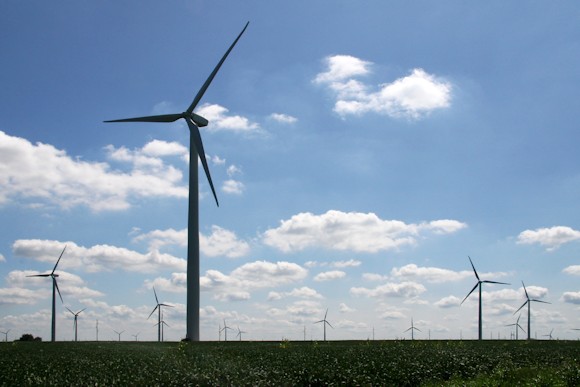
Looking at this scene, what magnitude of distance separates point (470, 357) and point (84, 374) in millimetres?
25530

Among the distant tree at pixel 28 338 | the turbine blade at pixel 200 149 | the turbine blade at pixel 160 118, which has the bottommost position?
the distant tree at pixel 28 338

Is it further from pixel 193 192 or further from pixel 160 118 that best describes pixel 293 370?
pixel 160 118

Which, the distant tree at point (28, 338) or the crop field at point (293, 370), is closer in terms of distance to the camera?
the crop field at point (293, 370)

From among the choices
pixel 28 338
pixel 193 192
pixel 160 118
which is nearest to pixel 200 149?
pixel 193 192

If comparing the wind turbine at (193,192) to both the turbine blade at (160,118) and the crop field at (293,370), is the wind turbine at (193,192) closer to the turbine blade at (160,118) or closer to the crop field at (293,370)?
the turbine blade at (160,118)

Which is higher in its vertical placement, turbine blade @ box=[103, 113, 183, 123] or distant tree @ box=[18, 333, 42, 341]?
turbine blade @ box=[103, 113, 183, 123]

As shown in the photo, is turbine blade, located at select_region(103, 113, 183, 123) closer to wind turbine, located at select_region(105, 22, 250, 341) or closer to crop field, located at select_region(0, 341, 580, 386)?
wind turbine, located at select_region(105, 22, 250, 341)

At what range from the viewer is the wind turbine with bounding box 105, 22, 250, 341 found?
75875 millimetres

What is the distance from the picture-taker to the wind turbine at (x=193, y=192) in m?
75.9

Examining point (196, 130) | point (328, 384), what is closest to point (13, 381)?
point (328, 384)

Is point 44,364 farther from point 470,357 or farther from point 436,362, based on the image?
point 470,357

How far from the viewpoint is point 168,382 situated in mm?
26953

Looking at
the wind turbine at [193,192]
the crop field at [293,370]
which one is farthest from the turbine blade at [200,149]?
the crop field at [293,370]

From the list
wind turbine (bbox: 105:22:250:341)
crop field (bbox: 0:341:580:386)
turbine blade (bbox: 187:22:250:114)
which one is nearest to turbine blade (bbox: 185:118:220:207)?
wind turbine (bbox: 105:22:250:341)
